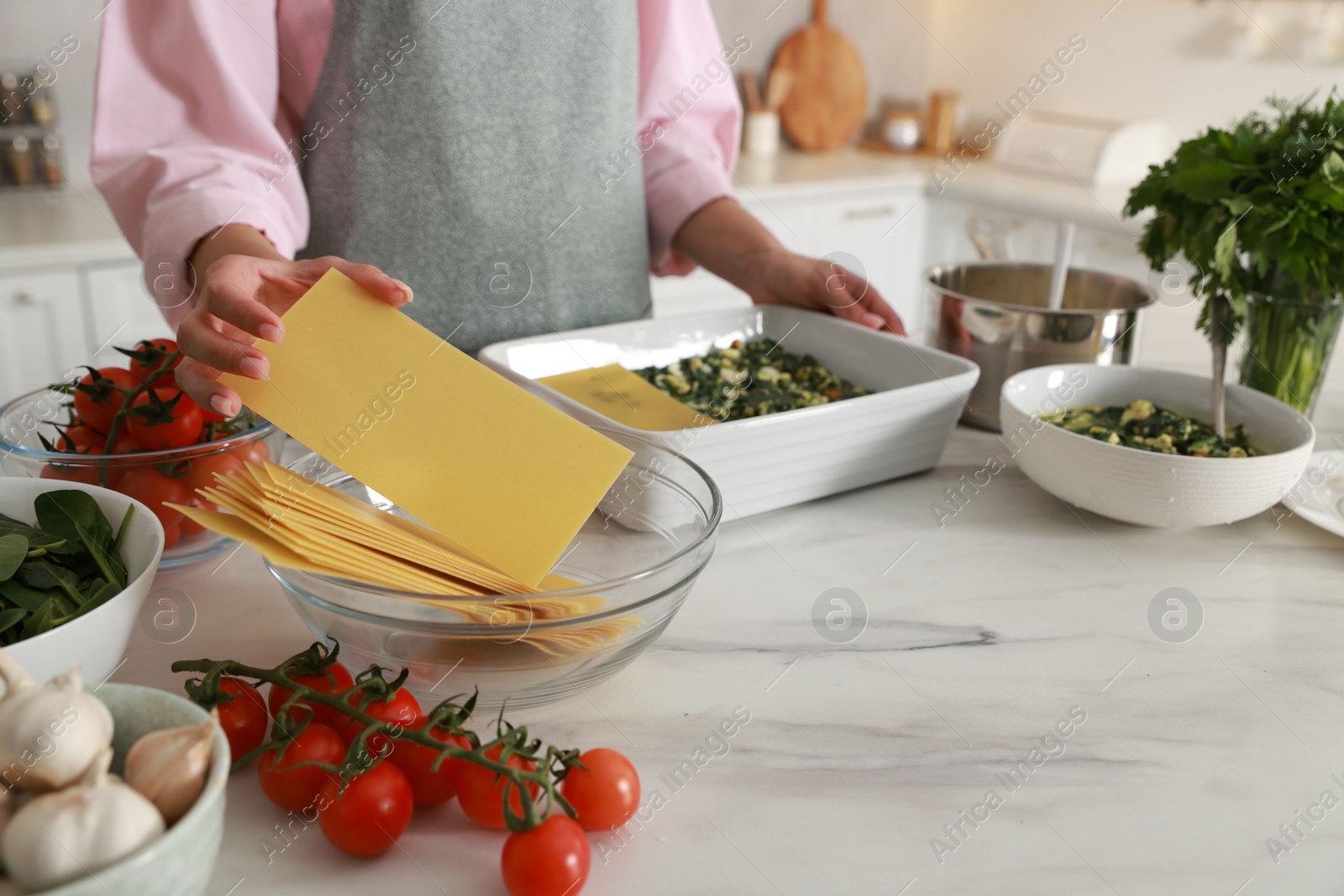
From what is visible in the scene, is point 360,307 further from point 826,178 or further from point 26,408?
point 826,178

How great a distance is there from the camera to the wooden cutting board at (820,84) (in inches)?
135

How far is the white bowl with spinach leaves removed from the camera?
56 centimetres

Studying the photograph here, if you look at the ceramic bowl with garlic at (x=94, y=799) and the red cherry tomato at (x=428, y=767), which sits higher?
the ceramic bowl with garlic at (x=94, y=799)

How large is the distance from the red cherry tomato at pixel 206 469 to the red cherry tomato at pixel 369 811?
33cm

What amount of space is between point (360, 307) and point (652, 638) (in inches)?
11.6

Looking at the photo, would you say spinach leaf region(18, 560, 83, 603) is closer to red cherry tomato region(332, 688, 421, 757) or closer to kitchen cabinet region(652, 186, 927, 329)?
red cherry tomato region(332, 688, 421, 757)

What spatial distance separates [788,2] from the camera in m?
3.45

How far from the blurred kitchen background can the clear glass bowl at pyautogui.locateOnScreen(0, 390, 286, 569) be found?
4.35ft

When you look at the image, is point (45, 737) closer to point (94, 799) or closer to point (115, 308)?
point (94, 799)

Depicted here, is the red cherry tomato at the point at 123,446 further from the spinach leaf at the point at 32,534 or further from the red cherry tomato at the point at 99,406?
the spinach leaf at the point at 32,534

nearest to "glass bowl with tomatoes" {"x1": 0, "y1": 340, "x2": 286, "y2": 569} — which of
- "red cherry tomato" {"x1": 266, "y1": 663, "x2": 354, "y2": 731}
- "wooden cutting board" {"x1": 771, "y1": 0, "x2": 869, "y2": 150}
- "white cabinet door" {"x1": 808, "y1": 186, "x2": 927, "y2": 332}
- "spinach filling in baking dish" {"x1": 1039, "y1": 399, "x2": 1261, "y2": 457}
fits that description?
"red cherry tomato" {"x1": 266, "y1": 663, "x2": 354, "y2": 731}

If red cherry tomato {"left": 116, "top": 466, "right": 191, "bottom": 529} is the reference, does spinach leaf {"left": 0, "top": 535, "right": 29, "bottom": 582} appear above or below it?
above

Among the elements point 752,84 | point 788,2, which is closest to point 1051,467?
point 752,84

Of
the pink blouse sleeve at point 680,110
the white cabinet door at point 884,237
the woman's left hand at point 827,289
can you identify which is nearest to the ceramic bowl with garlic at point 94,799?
the woman's left hand at point 827,289
